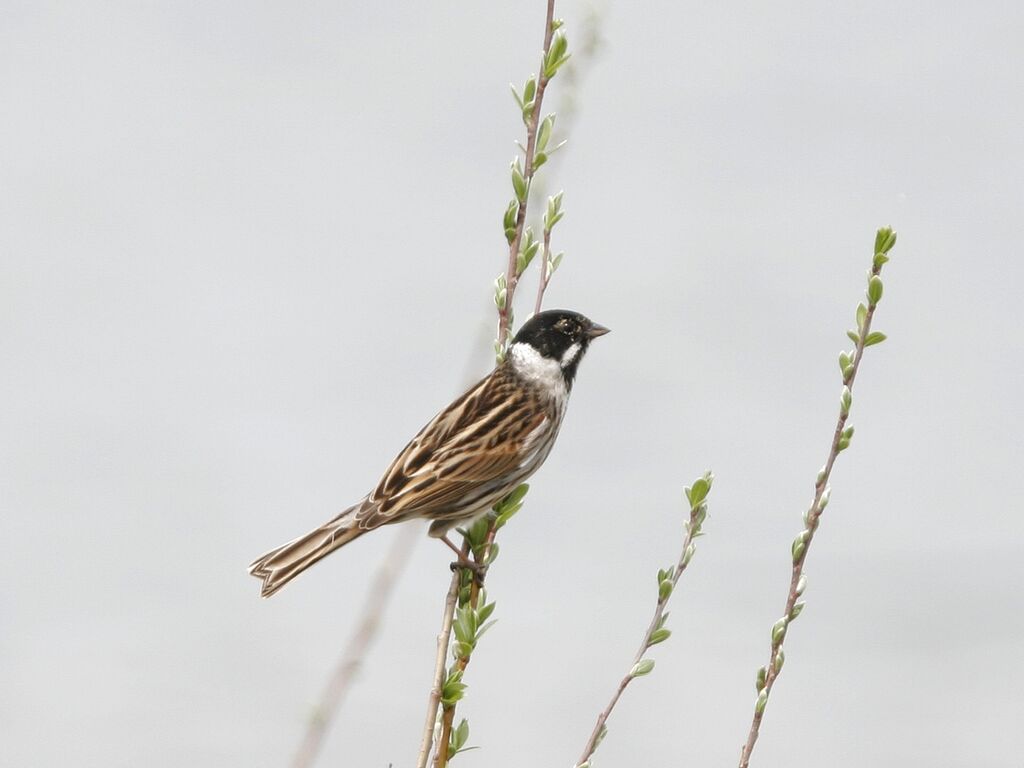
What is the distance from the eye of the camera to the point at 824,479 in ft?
8.09

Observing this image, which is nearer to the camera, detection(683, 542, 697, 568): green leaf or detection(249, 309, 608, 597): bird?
detection(683, 542, 697, 568): green leaf

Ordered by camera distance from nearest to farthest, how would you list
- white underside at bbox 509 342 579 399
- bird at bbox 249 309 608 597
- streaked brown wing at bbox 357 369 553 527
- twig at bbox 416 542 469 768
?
twig at bbox 416 542 469 768 < bird at bbox 249 309 608 597 < streaked brown wing at bbox 357 369 553 527 < white underside at bbox 509 342 579 399

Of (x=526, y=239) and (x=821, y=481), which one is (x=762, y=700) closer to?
(x=821, y=481)

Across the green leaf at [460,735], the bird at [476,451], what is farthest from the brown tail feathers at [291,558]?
the green leaf at [460,735]

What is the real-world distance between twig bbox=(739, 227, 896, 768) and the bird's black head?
2.19 metres

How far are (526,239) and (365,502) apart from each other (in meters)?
1.47

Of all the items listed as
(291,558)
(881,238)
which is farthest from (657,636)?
(291,558)

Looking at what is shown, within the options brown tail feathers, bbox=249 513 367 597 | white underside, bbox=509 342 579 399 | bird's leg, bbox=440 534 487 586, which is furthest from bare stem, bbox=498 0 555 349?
white underside, bbox=509 342 579 399

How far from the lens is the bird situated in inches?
159

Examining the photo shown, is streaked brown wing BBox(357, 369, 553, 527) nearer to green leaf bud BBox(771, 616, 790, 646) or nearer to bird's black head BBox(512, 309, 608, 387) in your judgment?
bird's black head BBox(512, 309, 608, 387)

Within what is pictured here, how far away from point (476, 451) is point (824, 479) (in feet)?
6.52

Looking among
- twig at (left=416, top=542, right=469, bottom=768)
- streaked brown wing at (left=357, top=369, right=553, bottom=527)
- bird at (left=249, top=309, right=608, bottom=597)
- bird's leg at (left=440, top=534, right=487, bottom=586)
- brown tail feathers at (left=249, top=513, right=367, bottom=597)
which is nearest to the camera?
twig at (left=416, top=542, right=469, bottom=768)

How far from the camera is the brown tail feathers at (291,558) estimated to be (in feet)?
12.8

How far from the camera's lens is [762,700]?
238 centimetres
